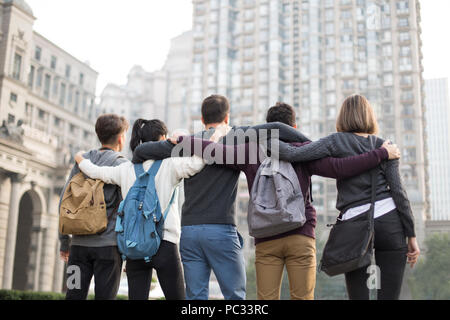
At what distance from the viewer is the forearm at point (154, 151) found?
381 centimetres

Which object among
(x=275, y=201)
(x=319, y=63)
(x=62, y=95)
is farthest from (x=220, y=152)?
(x=319, y=63)

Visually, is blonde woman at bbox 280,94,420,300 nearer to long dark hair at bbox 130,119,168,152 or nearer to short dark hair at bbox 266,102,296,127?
short dark hair at bbox 266,102,296,127

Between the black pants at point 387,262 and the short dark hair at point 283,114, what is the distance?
1.00 metres

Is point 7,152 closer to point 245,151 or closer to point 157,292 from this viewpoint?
point 157,292

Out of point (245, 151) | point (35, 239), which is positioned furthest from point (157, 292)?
point (245, 151)

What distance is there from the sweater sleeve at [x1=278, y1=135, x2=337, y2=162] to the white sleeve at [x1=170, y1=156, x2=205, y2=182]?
54 centimetres

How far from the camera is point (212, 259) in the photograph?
344 centimetres

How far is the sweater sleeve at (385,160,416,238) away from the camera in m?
3.27

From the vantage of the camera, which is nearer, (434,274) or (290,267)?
(290,267)

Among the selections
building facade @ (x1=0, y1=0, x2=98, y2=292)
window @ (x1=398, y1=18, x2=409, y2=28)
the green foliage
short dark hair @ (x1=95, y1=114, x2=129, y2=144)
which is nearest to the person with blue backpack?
short dark hair @ (x1=95, y1=114, x2=129, y2=144)

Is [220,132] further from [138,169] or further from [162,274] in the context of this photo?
[162,274]

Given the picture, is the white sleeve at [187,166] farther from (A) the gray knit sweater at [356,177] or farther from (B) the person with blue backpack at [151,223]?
(A) the gray knit sweater at [356,177]

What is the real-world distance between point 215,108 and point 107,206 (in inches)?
45.2
